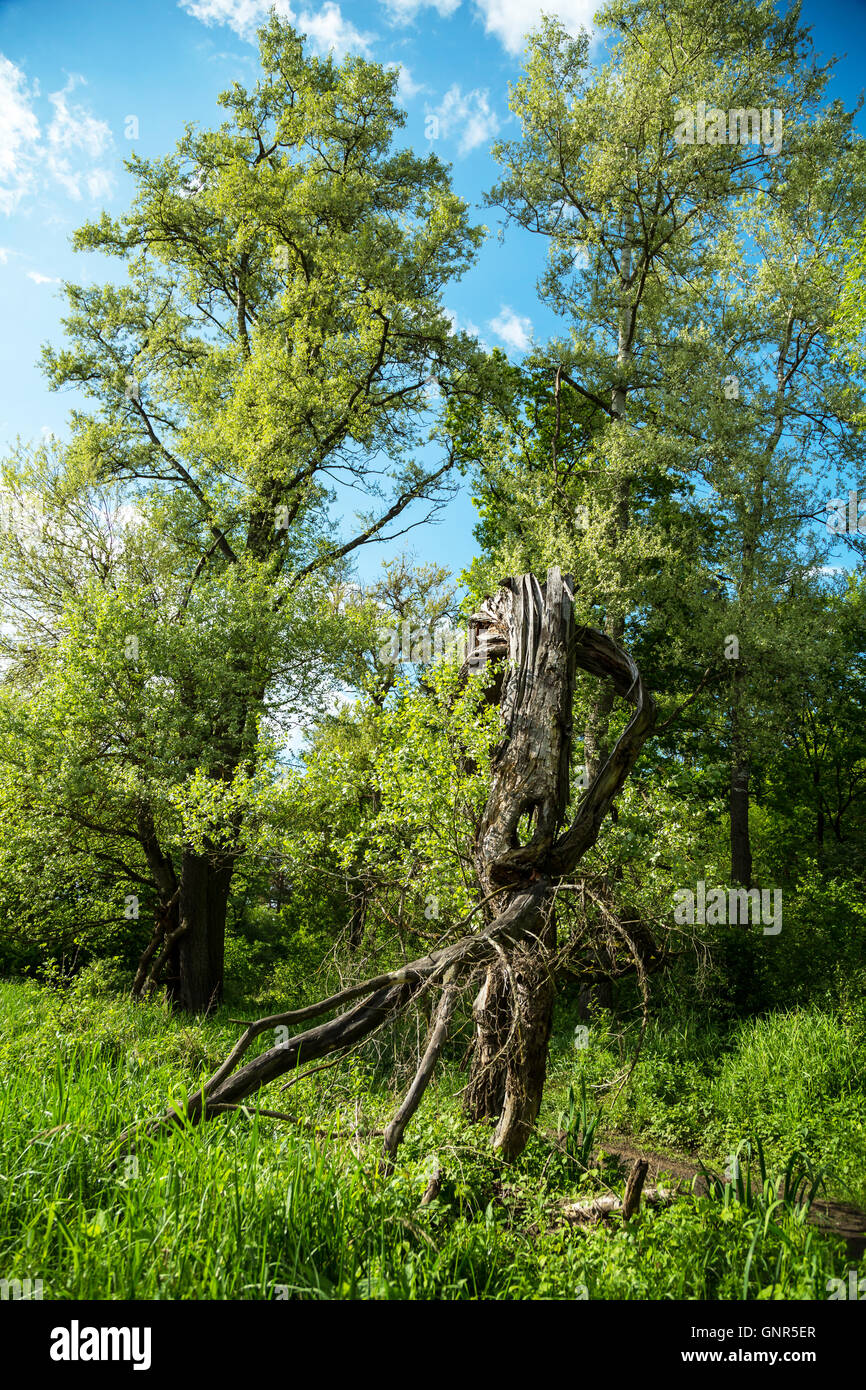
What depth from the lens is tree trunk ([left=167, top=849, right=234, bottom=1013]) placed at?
11984 millimetres

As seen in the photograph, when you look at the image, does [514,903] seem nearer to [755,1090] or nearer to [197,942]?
[755,1090]

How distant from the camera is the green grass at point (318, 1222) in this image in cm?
275

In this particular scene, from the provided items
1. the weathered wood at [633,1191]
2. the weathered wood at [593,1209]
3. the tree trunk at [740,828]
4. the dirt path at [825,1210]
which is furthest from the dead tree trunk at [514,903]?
the tree trunk at [740,828]

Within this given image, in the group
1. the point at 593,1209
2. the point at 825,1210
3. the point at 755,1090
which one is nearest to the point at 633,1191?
the point at 593,1209

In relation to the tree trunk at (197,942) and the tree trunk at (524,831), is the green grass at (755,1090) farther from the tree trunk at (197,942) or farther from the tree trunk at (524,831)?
the tree trunk at (197,942)

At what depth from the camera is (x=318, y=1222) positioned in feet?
10.1

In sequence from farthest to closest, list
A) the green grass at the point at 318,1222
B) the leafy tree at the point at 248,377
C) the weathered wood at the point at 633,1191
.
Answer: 1. the leafy tree at the point at 248,377
2. the weathered wood at the point at 633,1191
3. the green grass at the point at 318,1222

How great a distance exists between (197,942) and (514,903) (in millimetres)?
8651

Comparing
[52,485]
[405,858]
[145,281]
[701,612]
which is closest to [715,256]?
[701,612]

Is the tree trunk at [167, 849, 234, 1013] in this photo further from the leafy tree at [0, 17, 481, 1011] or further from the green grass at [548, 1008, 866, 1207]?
the green grass at [548, 1008, 866, 1207]

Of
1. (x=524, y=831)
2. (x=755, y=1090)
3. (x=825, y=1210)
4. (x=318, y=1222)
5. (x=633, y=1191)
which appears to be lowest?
(x=825, y=1210)

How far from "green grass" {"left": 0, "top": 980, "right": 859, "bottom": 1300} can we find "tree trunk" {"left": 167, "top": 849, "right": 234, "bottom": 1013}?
7466mm

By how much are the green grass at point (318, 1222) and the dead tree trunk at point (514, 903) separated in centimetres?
28
